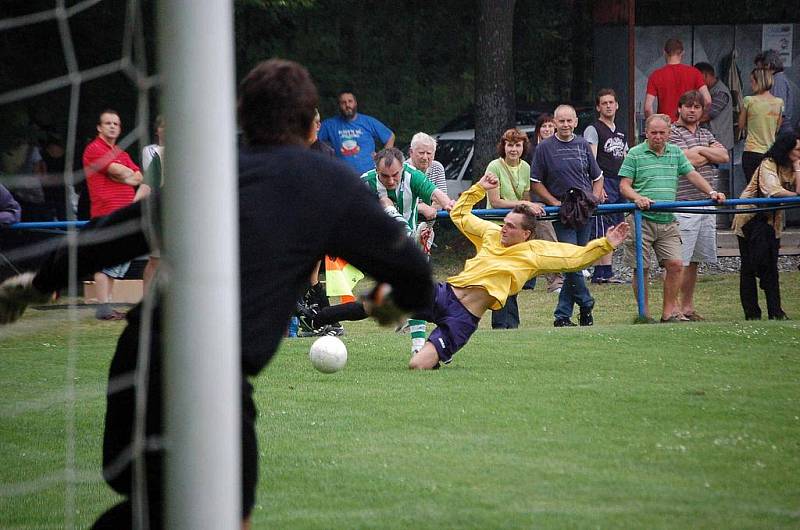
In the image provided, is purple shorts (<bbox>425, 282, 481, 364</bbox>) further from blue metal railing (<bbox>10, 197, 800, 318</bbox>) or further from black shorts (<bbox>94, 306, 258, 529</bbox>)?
black shorts (<bbox>94, 306, 258, 529</bbox>)

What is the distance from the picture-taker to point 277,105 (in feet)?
12.6

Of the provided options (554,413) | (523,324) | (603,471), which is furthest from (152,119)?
(603,471)

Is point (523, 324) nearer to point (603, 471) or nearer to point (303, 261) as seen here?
point (603, 471)

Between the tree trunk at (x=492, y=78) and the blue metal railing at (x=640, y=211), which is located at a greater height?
the tree trunk at (x=492, y=78)

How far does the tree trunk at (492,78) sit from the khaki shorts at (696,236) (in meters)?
7.32

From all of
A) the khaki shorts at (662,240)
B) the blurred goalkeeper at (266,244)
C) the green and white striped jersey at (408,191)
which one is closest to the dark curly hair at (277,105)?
the blurred goalkeeper at (266,244)

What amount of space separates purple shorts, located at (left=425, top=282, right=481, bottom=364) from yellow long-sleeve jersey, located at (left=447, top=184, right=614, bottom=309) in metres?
0.25

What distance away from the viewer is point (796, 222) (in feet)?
64.0

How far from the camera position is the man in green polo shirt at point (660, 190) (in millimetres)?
12648

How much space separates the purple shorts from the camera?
958cm

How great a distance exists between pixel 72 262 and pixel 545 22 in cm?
2372

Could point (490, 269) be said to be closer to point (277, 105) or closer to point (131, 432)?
point (277, 105)

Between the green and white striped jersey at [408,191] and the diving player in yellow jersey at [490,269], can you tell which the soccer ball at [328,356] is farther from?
the green and white striped jersey at [408,191]

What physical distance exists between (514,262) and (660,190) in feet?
11.2
